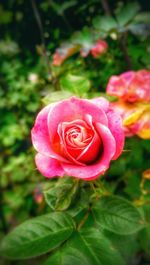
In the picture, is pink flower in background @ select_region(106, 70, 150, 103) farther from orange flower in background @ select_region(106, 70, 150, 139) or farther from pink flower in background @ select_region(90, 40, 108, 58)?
pink flower in background @ select_region(90, 40, 108, 58)

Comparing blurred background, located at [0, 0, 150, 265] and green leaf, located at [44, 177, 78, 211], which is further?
blurred background, located at [0, 0, 150, 265]

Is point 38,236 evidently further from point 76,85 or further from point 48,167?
point 76,85

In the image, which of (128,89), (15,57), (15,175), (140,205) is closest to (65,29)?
(128,89)

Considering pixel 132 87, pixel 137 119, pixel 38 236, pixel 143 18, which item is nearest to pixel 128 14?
pixel 143 18

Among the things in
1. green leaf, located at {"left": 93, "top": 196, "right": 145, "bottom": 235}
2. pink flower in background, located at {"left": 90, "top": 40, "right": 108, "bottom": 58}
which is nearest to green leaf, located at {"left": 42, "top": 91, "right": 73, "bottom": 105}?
green leaf, located at {"left": 93, "top": 196, "right": 145, "bottom": 235}

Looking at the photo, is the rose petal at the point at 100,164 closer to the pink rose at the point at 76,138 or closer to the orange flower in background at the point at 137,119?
the pink rose at the point at 76,138

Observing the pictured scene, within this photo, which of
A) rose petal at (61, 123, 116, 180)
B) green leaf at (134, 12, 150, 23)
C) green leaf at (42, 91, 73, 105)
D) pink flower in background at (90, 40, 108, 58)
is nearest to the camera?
rose petal at (61, 123, 116, 180)
